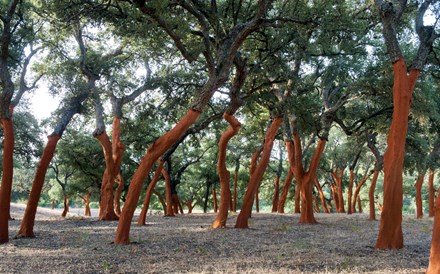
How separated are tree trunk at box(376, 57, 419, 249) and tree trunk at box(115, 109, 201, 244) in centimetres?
417

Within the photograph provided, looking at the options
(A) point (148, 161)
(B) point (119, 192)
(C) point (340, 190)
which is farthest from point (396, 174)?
(C) point (340, 190)

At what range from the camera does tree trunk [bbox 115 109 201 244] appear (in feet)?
30.2

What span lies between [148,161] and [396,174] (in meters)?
5.17

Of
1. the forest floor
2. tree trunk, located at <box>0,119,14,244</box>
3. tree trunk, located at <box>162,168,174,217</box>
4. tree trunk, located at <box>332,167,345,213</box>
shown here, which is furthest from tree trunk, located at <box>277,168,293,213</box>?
tree trunk, located at <box>0,119,14,244</box>

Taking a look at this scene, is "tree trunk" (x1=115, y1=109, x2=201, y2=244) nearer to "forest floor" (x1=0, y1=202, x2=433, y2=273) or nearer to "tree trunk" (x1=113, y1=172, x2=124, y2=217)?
"forest floor" (x1=0, y1=202, x2=433, y2=273)

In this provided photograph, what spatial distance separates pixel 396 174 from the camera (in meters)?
8.40

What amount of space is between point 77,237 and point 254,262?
6334mm

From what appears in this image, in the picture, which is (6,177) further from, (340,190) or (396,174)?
(340,190)

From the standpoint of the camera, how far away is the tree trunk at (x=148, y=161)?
920cm

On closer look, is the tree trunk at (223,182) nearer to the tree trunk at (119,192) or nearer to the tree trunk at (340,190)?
the tree trunk at (119,192)

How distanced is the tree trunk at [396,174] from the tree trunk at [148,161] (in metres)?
4.17

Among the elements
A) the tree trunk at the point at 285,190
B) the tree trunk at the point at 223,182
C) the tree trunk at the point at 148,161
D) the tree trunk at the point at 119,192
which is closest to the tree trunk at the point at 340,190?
the tree trunk at the point at 285,190

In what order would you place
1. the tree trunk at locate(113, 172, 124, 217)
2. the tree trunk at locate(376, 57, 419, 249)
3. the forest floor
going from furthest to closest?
1. the tree trunk at locate(113, 172, 124, 217)
2. the tree trunk at locate(376, 57, 419, 249)
3. the forest floor

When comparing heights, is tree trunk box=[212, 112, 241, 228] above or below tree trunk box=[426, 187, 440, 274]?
above
